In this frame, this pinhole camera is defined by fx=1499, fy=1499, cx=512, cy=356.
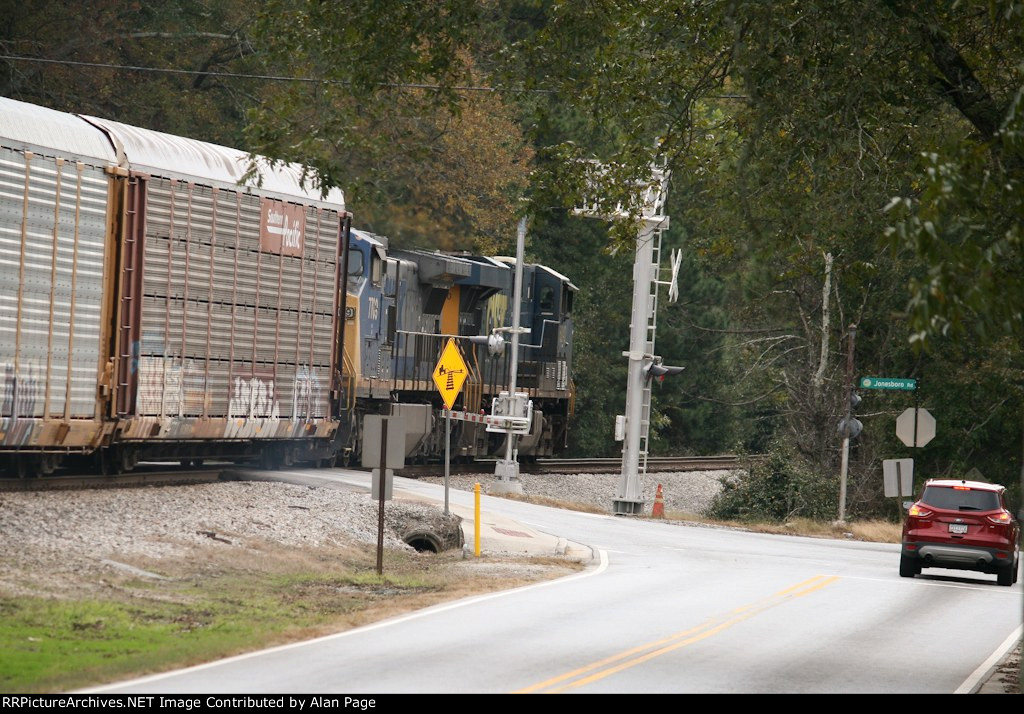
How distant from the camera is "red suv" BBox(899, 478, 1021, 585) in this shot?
2355 cm

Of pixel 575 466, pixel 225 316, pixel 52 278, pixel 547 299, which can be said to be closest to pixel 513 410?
pixel 547 299

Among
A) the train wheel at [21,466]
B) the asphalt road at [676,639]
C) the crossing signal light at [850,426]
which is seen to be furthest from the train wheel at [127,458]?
the crossing signal light at [850,426]

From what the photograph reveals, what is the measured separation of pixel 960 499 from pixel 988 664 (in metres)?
9.49

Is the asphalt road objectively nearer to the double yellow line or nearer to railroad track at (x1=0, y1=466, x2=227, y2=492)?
the double yellow line

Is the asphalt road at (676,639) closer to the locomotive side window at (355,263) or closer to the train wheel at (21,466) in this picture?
the train wheel at (21,466)

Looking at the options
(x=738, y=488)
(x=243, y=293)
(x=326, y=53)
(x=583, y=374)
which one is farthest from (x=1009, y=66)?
(x=583, y=374)

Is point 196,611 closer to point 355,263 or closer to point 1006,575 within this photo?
point 1006,575

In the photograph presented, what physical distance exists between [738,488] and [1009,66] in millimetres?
26701

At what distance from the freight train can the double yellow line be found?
5892mm

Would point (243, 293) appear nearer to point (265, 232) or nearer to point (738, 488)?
point (265, 232)

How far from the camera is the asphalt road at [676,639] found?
40.2ft

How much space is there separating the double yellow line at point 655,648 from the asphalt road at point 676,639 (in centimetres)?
3

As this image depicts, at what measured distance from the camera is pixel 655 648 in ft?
48.4

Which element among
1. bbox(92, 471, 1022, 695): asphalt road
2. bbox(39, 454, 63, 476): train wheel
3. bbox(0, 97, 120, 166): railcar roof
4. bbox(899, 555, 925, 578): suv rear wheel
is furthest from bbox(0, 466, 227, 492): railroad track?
bbox(899, 555, 925, 578): suv rear wheel
